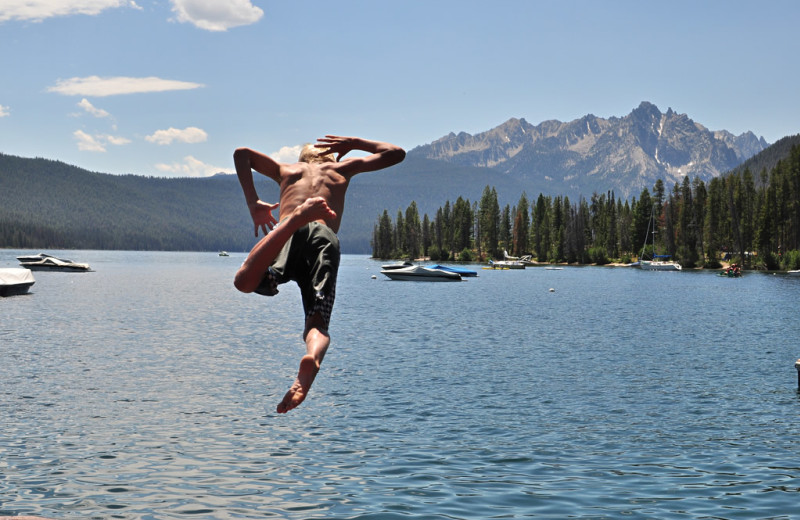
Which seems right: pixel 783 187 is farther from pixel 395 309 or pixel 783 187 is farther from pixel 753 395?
pixel 753 395

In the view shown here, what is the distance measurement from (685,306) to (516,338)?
34.8 meters

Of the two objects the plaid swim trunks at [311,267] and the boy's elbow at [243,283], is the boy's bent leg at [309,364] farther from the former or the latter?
the boy's elbow at [243,283]

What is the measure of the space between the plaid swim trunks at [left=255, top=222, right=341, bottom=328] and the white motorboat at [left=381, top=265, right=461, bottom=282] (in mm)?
112160

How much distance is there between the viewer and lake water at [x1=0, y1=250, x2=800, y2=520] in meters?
16.0

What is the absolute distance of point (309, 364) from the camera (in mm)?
6273

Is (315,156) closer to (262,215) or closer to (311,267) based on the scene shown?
(262,215)

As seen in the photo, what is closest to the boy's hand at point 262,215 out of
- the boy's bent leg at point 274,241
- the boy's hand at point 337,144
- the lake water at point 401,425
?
the boy's hand at point 337,144

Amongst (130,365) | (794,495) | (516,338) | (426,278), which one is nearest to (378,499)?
(794,495)

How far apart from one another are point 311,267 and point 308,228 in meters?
0.34

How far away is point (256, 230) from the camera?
24.3 ft

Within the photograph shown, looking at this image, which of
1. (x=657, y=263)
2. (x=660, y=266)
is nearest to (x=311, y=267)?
(x=660, y=266)

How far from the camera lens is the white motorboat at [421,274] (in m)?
120

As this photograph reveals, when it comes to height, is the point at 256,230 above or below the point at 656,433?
above

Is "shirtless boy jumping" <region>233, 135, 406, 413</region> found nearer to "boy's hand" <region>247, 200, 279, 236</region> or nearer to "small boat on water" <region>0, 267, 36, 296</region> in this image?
"boy's hand" <region>247, 200, 279, 236</region>
